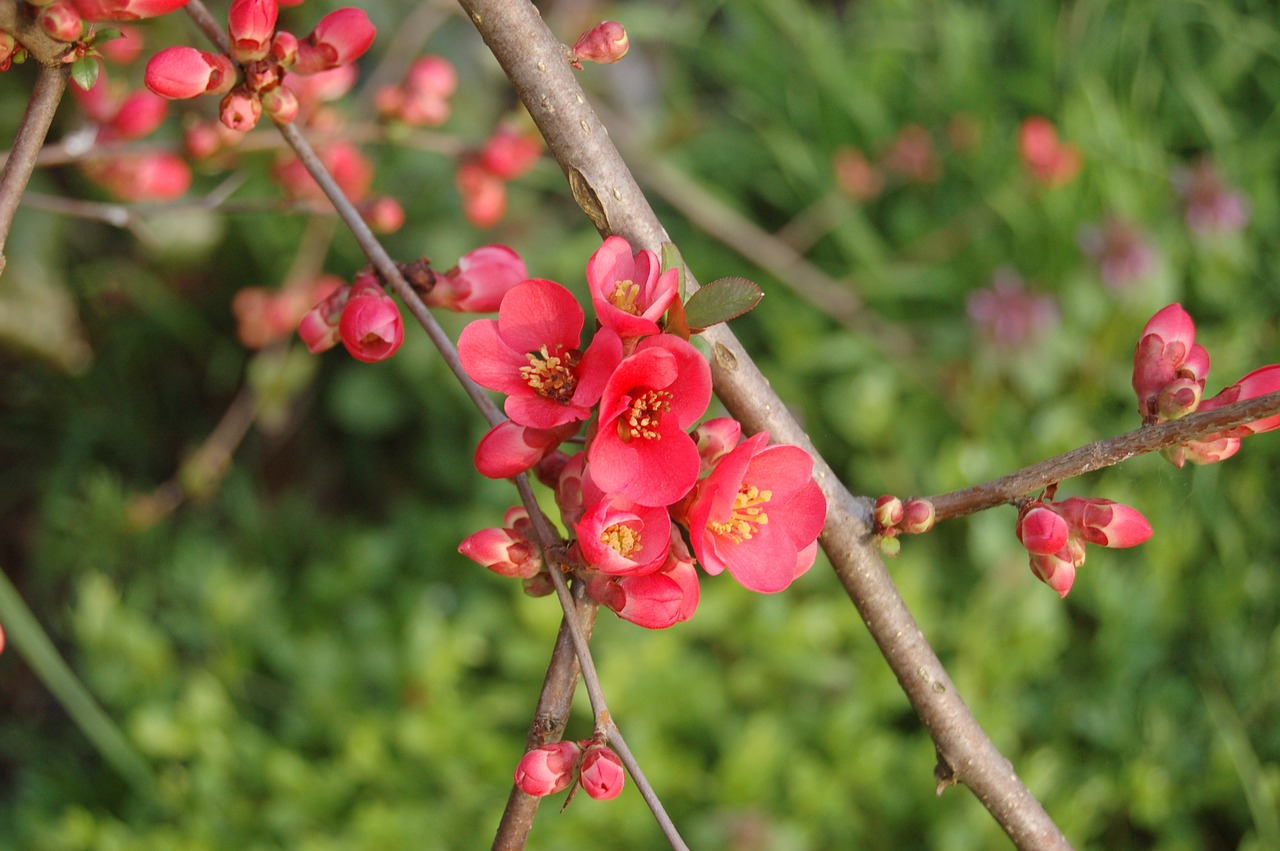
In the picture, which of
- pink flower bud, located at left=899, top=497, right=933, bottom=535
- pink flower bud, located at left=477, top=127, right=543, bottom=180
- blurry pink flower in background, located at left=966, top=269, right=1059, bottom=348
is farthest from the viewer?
blurry pink flower in background, located at left=966, top=269, right=1059, bottom=348

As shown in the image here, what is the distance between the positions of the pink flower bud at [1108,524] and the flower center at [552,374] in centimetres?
32

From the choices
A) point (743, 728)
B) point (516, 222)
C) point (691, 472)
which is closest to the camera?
point (691, 472)

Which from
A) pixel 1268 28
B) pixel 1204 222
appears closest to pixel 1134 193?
pixel 1204 222

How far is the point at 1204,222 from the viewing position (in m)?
2.18

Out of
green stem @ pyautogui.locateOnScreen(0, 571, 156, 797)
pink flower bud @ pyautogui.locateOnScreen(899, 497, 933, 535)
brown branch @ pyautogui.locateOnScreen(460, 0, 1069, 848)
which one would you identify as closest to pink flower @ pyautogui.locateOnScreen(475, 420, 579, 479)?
brown branch @ pyautogui.locateOnScreen(460, 0, 1069, 848)

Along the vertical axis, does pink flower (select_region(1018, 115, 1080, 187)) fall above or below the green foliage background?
above

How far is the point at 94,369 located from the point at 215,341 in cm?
29

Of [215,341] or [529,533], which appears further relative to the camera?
[215,341]

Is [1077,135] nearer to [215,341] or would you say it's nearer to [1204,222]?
[1204,222]

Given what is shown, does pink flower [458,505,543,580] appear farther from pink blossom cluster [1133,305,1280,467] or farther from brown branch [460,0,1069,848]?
pink blossom cluster [1133,305,1280,467]

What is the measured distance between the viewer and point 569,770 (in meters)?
0.53

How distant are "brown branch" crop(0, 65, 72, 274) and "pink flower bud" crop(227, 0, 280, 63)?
0.38 feet

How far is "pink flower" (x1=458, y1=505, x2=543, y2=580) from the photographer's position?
1.86ft

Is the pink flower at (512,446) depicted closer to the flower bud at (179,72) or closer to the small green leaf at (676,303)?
the small green leaf at (676,303)
